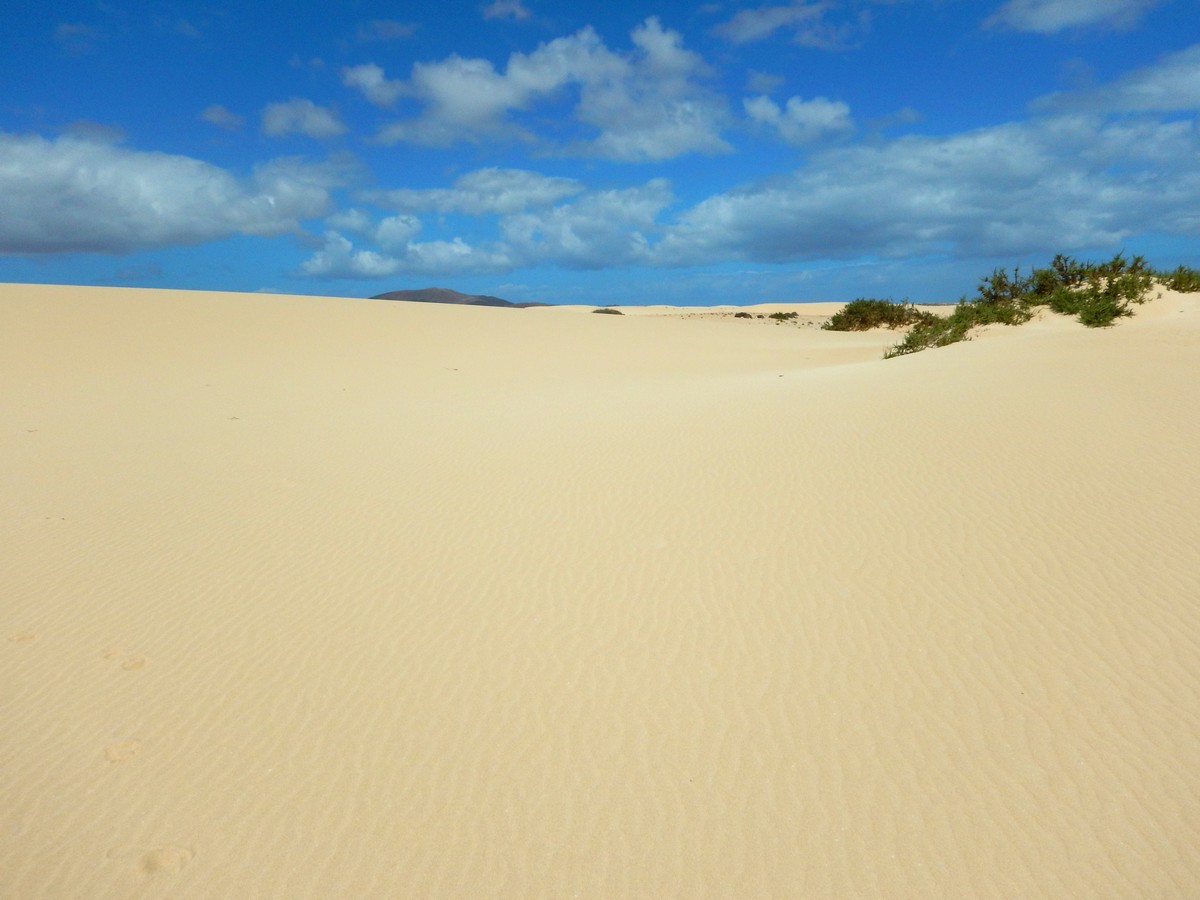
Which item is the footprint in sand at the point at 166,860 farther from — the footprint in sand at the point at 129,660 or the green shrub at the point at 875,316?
the green shrub at the point at 875,316

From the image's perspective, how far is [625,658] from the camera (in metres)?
3.75

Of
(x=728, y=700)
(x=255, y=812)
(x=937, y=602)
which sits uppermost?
(x=937, y=602)

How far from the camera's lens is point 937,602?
13.1 ft

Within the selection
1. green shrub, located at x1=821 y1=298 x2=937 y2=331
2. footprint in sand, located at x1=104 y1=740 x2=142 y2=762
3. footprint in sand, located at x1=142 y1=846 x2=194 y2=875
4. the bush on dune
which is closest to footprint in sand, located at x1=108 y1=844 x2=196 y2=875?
footprint in sand, located at x1=142 y1=846 x2=194 y2=875

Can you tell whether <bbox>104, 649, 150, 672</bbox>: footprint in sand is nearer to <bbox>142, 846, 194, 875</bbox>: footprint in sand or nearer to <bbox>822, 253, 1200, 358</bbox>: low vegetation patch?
<bbox>142, 846, 194, 875</bbox>: footprint in sand

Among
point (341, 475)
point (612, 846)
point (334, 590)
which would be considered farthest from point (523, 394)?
point (612, 846)

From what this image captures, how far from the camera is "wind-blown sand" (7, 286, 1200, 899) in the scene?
2635 mm

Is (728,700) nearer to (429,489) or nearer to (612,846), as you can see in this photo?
(612,846)

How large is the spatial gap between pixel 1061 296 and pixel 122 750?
1811 centimetres

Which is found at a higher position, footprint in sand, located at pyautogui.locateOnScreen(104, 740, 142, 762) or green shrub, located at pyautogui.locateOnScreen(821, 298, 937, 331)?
green shrub, located at pyautogui.locateOnScreen(821, 298, 937, 331)

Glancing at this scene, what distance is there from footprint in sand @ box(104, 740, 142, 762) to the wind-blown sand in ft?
0.09

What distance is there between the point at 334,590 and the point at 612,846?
2.75m

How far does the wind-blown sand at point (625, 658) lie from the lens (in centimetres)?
263

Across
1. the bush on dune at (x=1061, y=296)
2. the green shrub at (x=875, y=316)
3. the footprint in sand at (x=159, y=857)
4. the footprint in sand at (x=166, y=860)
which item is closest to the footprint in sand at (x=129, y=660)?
the footprint in sand at (x=159, y=857)
